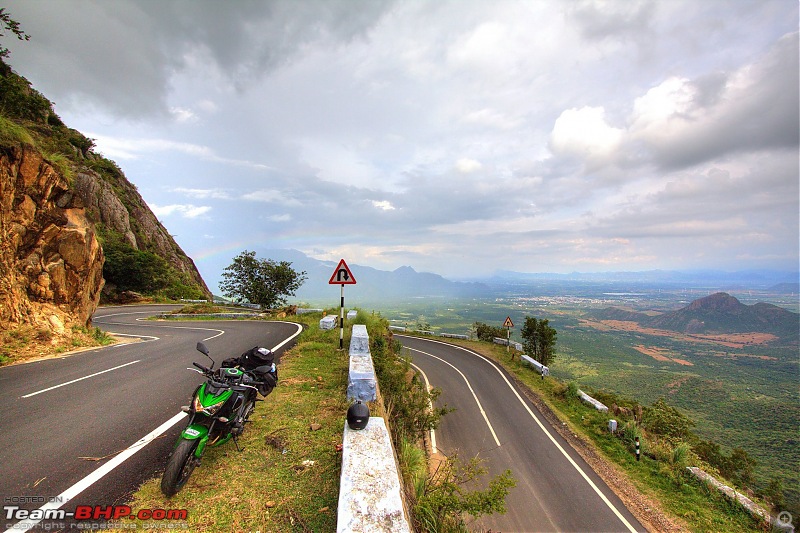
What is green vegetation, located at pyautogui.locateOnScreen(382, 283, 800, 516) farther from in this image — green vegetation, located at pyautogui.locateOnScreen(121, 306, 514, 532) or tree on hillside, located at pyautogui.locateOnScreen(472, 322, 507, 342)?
green vegetation, located at pyautogui.locateOnScreen(121, 306, 514, 532)

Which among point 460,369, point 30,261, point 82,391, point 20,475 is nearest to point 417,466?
point 20,475

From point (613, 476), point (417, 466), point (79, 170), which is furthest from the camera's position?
point (79, 170)

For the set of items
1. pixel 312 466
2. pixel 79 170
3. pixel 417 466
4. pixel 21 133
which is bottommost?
pixel 417 466

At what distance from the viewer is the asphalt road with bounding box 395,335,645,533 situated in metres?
8.59

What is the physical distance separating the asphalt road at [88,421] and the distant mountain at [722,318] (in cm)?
20127

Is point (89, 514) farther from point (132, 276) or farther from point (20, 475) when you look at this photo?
point (132, 276)

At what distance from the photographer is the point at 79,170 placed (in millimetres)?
34750

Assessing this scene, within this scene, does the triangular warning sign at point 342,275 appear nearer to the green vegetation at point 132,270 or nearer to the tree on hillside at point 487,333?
the tree on hillside at point 487,333

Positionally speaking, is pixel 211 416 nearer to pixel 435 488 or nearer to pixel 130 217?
pixel 435 488

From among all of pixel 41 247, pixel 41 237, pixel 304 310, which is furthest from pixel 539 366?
pixel 41 237

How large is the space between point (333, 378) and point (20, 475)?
4763 mm

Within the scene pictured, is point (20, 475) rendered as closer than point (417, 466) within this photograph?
Yes

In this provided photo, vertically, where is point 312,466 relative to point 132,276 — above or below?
below

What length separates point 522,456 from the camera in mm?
11516
